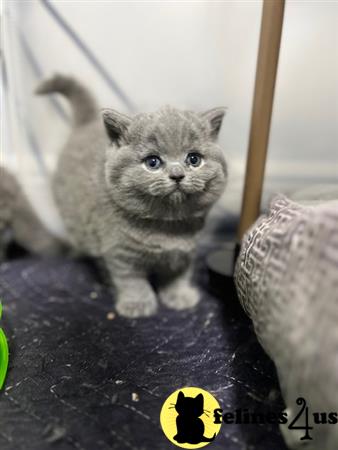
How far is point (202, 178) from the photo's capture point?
3.02 feet

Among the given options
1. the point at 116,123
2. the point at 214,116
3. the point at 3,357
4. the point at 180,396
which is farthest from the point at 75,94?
the point at 180,396

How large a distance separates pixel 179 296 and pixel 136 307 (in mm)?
140

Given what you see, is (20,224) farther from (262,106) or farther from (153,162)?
(262,106)

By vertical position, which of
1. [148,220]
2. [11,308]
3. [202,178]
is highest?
[202,178]

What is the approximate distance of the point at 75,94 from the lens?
129 cm

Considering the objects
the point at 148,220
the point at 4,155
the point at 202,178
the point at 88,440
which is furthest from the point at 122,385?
the point at 4,155

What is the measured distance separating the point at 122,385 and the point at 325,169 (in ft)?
3.26

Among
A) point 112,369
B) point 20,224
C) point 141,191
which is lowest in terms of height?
point 112,369

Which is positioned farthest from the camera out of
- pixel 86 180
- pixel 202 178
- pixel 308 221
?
pixel 86 180

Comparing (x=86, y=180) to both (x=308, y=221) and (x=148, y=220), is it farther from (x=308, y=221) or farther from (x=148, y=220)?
(x=308, y=221)

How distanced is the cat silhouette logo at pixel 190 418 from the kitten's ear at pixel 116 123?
0.62 m

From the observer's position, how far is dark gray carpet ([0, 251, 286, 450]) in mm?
730

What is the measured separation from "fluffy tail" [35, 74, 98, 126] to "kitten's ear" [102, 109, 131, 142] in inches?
16.7

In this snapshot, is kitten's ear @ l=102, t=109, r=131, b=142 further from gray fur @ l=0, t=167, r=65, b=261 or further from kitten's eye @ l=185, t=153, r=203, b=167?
gray fur @ l=0, t=167, r=65, b=261
